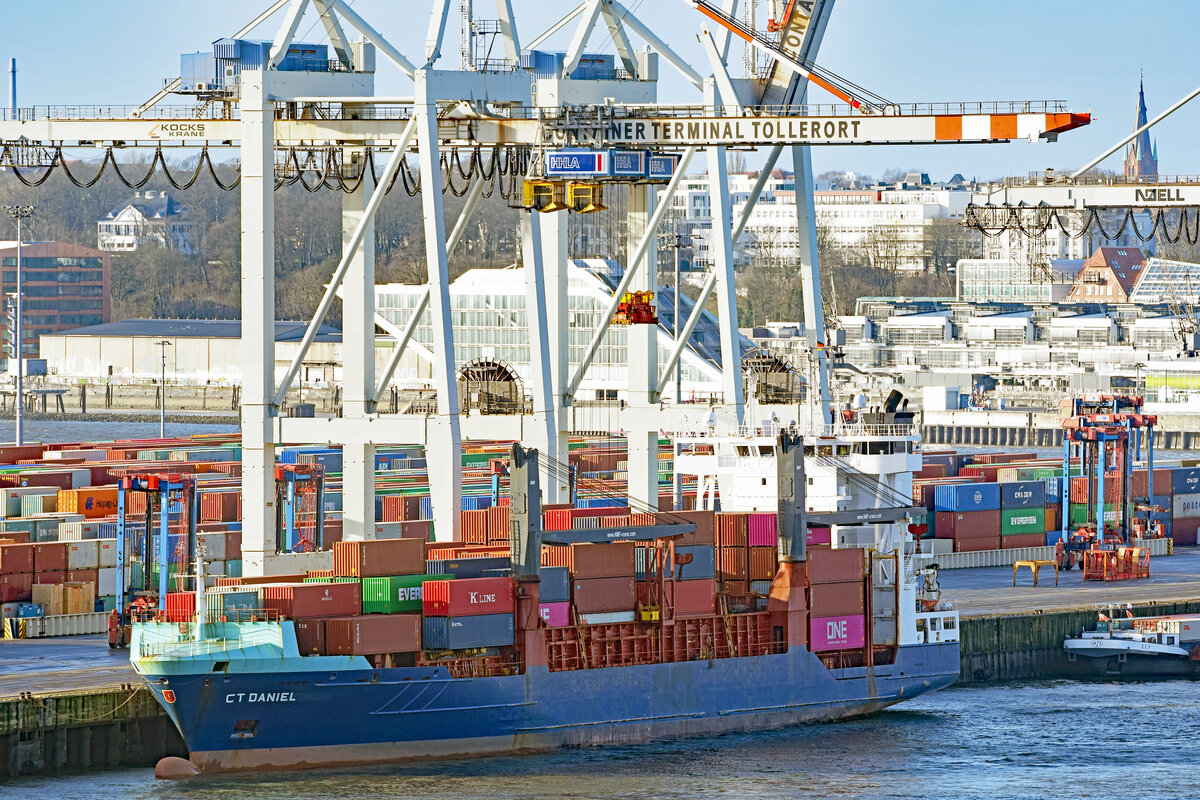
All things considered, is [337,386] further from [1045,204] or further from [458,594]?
[458,594]

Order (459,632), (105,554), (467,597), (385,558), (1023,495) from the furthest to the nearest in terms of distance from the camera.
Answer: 1. (1023,495)
2. (105,554)
3. (467,597)
4. (459,632)
5. (385,558)

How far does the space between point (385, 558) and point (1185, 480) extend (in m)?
48.1

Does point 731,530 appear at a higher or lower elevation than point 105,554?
higher

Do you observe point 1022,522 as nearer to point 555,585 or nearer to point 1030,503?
point 1030,503

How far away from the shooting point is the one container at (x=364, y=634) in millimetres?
41344

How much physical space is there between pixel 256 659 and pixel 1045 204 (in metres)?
26.8

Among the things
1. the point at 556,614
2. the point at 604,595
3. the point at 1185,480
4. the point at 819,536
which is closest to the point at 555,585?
the point at 556,614

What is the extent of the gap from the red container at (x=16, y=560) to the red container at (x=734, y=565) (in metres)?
17.8

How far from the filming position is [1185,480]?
81750mm

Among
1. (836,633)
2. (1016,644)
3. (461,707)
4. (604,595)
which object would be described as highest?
(604,595)

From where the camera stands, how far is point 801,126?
4928cm

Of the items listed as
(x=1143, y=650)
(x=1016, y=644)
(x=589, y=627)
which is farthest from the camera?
(x=1016, y=644)

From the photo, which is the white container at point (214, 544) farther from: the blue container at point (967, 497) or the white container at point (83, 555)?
the blue container at point (967, 497)

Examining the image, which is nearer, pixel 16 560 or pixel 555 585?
pixel 555 585
